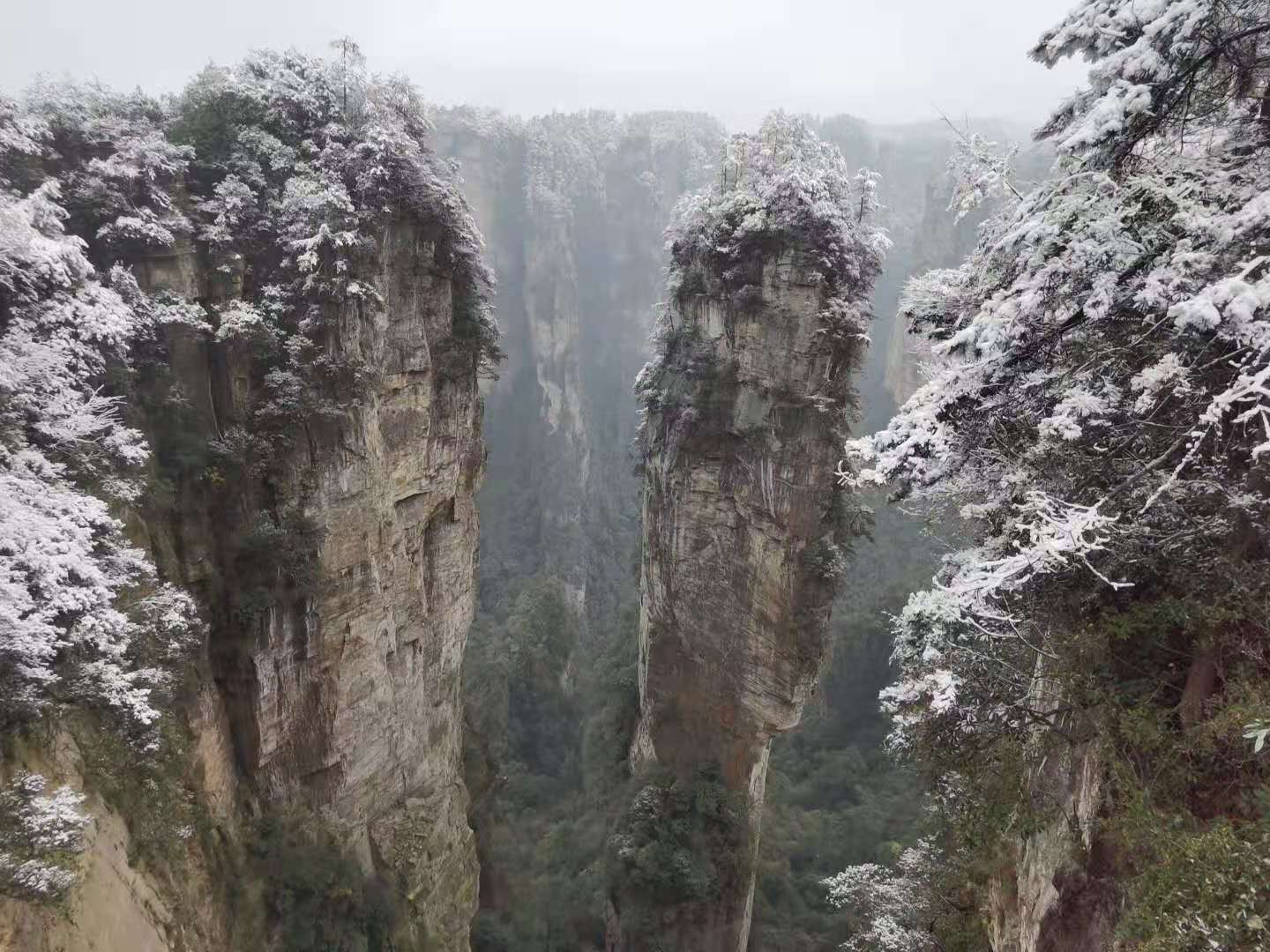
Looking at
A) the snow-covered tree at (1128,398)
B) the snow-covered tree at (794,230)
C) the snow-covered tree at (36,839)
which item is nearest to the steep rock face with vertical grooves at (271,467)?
the snow-covered tree at (36,839)

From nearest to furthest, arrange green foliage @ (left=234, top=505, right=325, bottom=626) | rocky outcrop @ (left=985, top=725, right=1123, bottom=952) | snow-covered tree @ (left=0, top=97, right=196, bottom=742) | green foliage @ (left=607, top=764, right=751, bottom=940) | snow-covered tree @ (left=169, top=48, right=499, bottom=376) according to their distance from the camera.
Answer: rocky outcrop @ (left=985, top=725, right=1123, bottom=952) < snow-covered tree @ (left=0, top=97, right=196, bottom=742) < green foliage @ (left=234, top=505, right=325, bottom=626) < snow-covered tree @ (left=169, top=48, right=499, bottom=376) < green foliage @ (left=607, top=764, right=751, bottom=940)

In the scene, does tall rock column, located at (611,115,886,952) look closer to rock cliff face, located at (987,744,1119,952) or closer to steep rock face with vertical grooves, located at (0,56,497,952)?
steep rock face with vertical grooves, located at (0,56,497,952)

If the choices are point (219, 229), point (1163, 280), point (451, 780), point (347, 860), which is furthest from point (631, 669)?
point (1163, 280)

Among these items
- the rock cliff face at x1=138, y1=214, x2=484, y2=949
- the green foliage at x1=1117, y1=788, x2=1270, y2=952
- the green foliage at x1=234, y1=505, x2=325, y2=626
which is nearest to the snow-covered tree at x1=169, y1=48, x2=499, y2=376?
the rock cliff face at x1=138, y1=214, x2=484, y2=949

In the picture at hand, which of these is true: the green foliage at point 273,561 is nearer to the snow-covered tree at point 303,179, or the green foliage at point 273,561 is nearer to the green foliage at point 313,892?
the snow-covered tree at point 303,179

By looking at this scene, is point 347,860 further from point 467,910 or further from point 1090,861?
point 1090,861

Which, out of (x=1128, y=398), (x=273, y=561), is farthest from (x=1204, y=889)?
(x=273, y=561)
